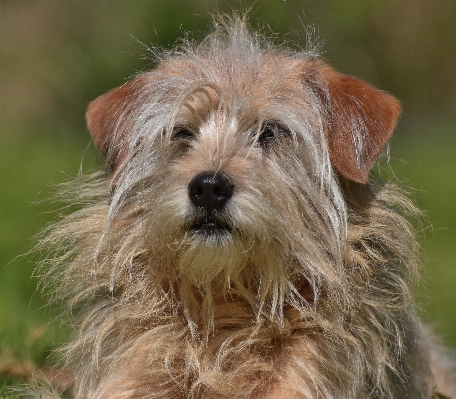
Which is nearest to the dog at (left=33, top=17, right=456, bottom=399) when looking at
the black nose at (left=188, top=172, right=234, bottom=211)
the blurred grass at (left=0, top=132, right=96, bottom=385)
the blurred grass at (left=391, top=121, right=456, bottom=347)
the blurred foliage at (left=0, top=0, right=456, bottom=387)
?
the black nose at (left=188, top=172, right=234, bottom=211)

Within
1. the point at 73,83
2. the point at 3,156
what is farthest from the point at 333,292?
the point at 73,83

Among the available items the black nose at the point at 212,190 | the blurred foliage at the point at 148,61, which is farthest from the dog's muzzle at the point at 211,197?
the blurred foliage at the point at 148,61

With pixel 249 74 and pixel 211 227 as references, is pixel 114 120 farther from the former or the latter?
pixel 211 227

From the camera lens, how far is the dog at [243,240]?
340 centimetres

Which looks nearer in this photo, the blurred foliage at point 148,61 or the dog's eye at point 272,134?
the dog's eye at point 272,134

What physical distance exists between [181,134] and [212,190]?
1.78 feet

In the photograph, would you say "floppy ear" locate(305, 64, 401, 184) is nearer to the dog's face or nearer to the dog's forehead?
the dog's face

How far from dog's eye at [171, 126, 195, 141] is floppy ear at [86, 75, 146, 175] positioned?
0.24m

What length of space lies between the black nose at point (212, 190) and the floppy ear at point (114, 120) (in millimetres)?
640

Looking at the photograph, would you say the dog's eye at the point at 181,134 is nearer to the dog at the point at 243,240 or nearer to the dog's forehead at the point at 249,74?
the dog at the point at 243,240

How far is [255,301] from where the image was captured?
3.58 meters

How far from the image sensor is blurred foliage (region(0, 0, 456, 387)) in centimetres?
1062

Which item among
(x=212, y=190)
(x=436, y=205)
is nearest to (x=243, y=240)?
(x=212, y=190)

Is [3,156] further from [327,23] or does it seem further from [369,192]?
[369,192]
